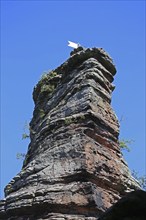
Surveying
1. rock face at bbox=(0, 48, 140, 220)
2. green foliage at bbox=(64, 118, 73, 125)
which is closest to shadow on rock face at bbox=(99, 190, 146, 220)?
rock face at bbox=(0, 48, 140, 220)

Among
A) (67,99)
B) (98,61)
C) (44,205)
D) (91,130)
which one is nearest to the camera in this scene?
(44,205)

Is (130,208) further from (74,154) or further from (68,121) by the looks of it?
(68,121)

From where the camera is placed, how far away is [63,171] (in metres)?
8.45

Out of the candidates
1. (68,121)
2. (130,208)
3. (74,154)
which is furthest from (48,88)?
(130,208)

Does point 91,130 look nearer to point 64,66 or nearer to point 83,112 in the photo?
point 83,112

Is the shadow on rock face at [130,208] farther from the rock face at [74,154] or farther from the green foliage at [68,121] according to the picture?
the green foliage at [68,121]

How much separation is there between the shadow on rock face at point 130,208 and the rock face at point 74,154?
312 cm

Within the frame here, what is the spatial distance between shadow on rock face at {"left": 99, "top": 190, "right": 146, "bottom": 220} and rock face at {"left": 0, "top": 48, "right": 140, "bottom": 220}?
3123 mm

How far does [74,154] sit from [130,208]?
4499mm

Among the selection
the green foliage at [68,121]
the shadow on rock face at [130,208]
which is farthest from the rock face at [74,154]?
the shadow on rock face at [130,208]

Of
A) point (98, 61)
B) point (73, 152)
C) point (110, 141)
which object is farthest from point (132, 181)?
point (98, 61)

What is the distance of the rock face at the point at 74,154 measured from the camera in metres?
7.76

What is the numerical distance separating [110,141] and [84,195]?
2441mm

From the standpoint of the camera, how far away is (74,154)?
8805mm
